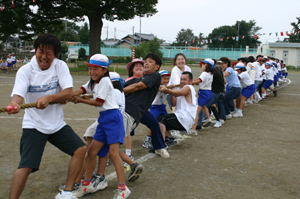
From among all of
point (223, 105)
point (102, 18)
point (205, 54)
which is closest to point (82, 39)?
point (205, 54)

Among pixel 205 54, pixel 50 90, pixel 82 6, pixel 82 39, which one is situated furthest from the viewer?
pixel 82 39

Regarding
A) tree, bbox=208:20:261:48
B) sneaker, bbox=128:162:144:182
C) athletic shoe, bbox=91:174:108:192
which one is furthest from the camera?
tree, bbox=208:20:261:48

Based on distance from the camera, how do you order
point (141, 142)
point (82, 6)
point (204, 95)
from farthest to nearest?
1. point (82, 6)
2. point (204, 95)
3. point (141, 142)

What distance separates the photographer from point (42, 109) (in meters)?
3.16

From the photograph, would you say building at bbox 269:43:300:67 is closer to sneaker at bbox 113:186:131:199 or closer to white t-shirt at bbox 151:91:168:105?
white t-shirt at bbox 151:91:168:105

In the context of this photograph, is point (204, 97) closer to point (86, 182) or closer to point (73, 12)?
point (86, 182)

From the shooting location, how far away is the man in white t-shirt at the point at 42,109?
304cm

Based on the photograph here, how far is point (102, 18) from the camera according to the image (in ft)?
87.5

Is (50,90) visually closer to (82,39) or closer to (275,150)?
(275,150)

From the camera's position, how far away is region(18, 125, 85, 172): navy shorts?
305 cm

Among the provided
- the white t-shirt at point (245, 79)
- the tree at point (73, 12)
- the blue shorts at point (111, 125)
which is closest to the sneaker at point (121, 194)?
the blue shorts at point (111, 125)

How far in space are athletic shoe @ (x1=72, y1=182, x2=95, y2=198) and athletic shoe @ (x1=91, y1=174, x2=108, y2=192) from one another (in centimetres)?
6

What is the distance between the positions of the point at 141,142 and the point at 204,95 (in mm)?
2246

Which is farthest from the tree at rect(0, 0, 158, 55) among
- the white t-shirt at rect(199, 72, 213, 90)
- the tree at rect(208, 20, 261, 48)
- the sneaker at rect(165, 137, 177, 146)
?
the tree at rect(208, 20, 261, 48)
